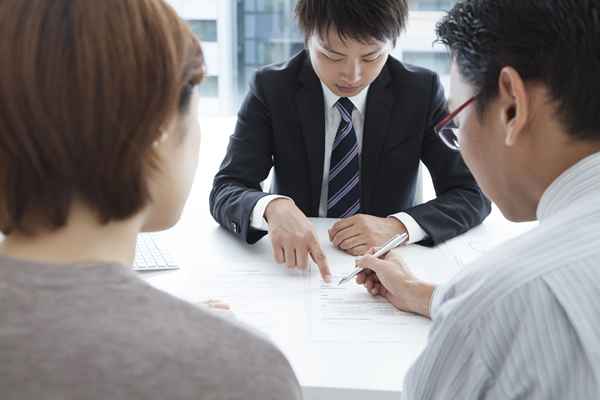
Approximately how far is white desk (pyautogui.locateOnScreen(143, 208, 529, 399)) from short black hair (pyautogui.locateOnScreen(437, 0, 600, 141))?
48 centimetres

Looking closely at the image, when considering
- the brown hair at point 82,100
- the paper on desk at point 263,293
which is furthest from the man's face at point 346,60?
the brown hair at point 82,100

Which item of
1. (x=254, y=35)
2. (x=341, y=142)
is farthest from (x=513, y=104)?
(x=254, y=35)

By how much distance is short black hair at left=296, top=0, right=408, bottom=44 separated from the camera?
167cm

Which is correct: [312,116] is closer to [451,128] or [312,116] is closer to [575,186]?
[451,128]

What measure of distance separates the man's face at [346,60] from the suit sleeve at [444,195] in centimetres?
26

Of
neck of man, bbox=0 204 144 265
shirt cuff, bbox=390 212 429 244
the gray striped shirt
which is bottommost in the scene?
shirt cuff, bbox=390 212 429 244

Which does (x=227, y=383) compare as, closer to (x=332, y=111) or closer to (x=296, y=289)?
(x=296, y=289)

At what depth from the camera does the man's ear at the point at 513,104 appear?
0.85m

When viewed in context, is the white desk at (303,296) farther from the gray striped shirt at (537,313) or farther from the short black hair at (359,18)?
the short black hair at (359,18)

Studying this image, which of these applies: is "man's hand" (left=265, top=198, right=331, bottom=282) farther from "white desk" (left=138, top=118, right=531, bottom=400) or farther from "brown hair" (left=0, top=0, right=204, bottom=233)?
"brown hair" (left=0, top=0, right=204, bottom=233)

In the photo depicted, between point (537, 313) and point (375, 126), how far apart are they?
4.01 ft

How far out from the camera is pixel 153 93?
0.67 metres

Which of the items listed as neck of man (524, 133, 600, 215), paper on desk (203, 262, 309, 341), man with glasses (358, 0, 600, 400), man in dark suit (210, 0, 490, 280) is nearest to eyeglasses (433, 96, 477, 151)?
man with glasses (358, 0, 600, 400)

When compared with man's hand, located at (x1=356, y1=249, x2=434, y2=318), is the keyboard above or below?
below
